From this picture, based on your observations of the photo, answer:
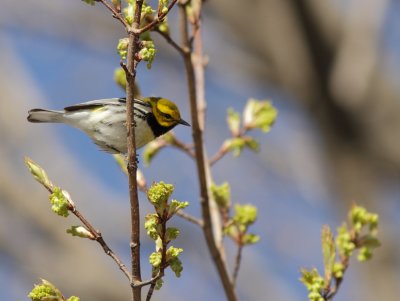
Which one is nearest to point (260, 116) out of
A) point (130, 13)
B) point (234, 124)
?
point (234, 124)

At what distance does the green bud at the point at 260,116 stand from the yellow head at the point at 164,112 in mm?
235

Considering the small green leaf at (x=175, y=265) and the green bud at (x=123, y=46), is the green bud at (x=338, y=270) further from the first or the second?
the green bud at (x=123, y=46)

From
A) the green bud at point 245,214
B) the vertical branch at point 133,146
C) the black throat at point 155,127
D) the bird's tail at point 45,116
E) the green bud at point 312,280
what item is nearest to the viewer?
the vertical branch at point 133,146

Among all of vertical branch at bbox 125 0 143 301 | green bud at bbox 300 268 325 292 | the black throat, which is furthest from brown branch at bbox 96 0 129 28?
the black throat

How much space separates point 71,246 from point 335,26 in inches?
114

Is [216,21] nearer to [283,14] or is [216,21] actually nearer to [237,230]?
[283,14]

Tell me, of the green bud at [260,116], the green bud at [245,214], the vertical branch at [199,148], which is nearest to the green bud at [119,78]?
the vertical branch at [199,148]

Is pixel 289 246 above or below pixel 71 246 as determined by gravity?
above

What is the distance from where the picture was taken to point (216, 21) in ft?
21.2

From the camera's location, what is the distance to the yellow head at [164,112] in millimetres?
2729

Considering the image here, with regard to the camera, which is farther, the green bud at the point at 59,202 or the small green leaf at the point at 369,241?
the small green leaf at the point at 369,241

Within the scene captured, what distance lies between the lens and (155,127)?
106 inches

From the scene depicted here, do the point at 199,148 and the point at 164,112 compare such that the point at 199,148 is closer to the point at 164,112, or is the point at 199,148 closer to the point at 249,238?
the point at 249,238

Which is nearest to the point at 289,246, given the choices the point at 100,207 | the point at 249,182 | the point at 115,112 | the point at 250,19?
the point at 249,182
